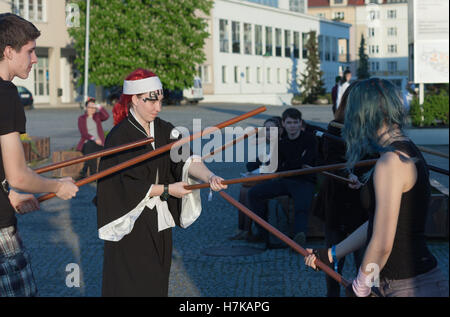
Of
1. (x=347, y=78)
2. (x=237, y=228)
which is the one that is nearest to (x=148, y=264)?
(x=237, y=228)

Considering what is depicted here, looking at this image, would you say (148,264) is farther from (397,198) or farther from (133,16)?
(133,16)

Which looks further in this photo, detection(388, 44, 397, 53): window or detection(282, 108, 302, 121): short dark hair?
detection(388, 44, 397, 53): window

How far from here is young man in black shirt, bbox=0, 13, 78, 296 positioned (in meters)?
3.47

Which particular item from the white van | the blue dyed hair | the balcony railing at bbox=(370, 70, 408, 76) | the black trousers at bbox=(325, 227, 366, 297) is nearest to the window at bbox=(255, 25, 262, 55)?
the white van

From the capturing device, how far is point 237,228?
395 inches

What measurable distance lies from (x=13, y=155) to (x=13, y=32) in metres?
0.60

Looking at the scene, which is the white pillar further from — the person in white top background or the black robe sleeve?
the black robe sleeve

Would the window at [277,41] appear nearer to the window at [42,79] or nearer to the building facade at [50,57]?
the building facade at [50,57]

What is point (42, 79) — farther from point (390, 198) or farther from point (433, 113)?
point (390, 198)

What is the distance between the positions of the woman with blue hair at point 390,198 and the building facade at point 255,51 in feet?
207

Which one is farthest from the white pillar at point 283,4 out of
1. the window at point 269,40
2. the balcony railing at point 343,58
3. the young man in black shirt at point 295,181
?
the young man in black shirt at point 295,181

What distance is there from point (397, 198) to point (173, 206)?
6.94 feet

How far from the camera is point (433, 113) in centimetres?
2119

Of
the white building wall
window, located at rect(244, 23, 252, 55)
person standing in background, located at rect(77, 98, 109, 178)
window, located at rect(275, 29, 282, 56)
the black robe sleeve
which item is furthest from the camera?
the white building wall
